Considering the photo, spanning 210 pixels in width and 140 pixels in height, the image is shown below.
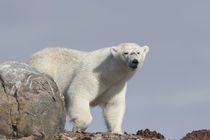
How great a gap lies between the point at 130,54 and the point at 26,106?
18.4 feet

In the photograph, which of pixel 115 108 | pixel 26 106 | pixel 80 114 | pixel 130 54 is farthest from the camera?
pixel 115 108

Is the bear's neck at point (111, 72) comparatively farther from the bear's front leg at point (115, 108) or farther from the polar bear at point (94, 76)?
the bear's front leg at point (115, 108)

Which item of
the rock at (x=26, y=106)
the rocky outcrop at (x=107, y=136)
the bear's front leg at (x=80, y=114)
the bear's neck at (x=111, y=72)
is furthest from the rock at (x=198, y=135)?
the rock at (x=26, y=106)

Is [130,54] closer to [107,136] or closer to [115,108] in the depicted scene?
[115,108]

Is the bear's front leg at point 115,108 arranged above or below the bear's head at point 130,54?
below

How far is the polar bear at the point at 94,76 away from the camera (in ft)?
47.6

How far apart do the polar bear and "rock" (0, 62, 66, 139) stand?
4661mm

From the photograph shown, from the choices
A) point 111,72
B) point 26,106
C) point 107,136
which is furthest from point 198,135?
point 26,106

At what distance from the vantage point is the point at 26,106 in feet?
31.0

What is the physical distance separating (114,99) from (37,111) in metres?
6.33

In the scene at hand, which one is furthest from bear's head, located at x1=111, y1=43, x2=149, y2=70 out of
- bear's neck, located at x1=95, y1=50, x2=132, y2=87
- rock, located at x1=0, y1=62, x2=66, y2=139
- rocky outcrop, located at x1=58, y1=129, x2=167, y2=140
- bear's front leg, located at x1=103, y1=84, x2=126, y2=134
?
rock, located at x1=0, y1=62, x2=66, y2=139

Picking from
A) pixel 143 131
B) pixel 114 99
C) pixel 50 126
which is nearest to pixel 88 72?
pixel 114 99

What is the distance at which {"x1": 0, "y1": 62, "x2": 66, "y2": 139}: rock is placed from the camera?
9461 mm

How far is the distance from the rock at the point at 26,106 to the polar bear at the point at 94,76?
4.66 meters
